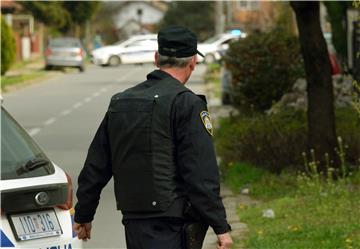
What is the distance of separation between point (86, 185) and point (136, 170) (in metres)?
0.32

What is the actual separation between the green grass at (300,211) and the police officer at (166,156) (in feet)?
10.4

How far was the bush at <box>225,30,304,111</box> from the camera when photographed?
57.7 feet

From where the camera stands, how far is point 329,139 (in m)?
11.4

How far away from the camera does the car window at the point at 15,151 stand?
5.74 m

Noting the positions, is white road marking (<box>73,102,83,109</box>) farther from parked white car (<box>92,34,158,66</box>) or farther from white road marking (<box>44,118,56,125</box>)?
parked white car (<box>92,34,158,66</box>)

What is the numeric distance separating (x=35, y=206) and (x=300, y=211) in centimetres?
447

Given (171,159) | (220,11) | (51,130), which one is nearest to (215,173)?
(171,159)

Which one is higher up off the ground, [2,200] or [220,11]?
[2,200]

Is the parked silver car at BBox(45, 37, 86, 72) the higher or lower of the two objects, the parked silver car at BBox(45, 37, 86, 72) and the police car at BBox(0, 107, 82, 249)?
the lower

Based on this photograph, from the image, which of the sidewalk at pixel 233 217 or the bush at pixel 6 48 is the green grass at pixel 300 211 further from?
the bush at pixel 6 48

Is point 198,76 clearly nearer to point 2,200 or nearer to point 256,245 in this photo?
point 256,245

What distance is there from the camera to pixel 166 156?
191 inches

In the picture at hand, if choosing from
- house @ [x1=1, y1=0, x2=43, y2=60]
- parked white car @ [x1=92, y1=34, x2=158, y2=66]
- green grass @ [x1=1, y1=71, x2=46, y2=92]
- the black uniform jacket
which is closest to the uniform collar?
the black uniform jacket

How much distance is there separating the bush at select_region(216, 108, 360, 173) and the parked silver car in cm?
3053
